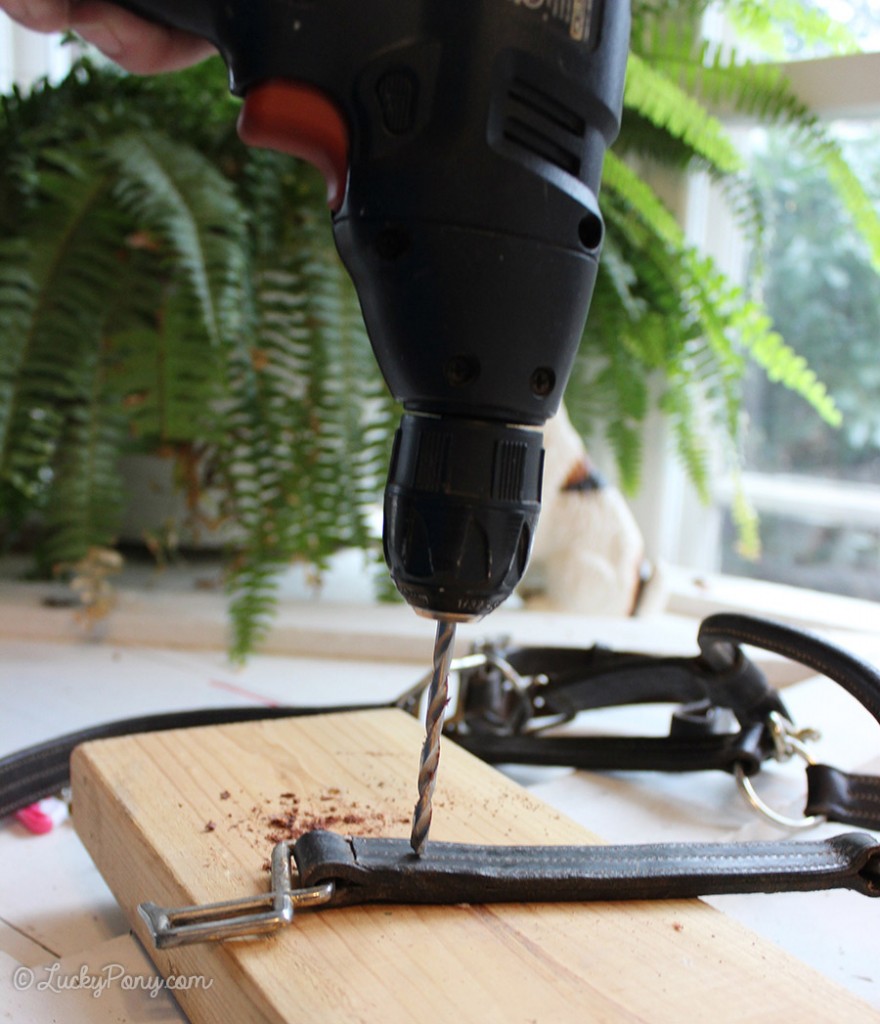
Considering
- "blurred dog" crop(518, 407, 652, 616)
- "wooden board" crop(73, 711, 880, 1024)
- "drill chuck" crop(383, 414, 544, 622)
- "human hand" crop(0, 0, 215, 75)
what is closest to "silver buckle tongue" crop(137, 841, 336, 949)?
"wooden board" crop(73, 711, 880, 1024)

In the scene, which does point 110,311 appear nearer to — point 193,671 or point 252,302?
point 252,302

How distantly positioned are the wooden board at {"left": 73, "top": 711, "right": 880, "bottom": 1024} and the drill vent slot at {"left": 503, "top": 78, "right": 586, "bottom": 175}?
274mm

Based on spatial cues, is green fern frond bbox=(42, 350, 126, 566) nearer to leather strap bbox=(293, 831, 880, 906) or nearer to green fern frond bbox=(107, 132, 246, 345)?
green fern frond bbox=(107, 132, 246, 345)

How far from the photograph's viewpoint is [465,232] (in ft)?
1.11

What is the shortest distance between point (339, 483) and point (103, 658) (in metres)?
0.25

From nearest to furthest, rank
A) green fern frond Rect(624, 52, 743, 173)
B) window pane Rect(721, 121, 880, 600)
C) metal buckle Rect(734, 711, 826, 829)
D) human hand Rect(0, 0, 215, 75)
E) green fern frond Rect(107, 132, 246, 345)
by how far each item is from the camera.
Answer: human hand Rect(0, 0, 215, 75) < metal buckle Rect(734, 711, 826, 829) < green fern frond Rect(107, 132, 246, 345) < green fern frond Rect(624, 52, 743, 173) < window pane Rect(721, 121, 880, 600)

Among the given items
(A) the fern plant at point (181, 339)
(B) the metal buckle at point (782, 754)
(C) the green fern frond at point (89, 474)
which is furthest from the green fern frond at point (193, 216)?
(B) the metal buckle at point (782, 754)

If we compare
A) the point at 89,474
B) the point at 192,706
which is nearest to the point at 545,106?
the point at 192,706

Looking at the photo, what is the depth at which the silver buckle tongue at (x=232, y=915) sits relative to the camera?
329mm

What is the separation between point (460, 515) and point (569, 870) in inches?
5.8

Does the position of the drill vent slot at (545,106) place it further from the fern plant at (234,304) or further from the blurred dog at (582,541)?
the blurred dog at (582,541)

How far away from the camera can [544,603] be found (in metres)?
1.00

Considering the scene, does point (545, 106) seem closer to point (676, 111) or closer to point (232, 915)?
point (232, 915)

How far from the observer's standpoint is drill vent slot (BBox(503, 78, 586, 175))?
13.5 inches
